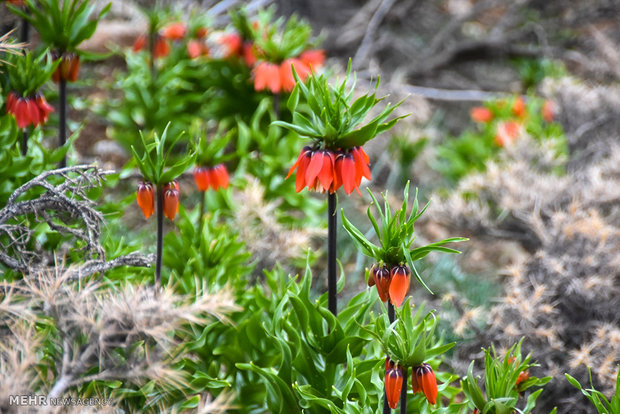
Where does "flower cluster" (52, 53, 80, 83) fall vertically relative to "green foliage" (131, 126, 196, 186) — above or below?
above

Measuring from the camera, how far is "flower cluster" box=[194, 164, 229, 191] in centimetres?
190

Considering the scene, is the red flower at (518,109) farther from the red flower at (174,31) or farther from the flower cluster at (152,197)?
the flower cluster at (152,197)

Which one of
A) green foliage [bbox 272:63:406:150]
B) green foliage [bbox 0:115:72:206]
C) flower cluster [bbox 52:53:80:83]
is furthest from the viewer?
flower cluster [bbox 52:53:80:83]

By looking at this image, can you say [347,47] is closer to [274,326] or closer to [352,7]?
[352,7]

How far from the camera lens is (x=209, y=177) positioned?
192 cm

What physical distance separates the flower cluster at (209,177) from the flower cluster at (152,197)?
453mm

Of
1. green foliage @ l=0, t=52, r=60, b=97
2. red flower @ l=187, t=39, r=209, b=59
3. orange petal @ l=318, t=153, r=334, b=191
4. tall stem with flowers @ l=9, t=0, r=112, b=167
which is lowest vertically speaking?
red flower @ l=187, t=39, r=209, b=59

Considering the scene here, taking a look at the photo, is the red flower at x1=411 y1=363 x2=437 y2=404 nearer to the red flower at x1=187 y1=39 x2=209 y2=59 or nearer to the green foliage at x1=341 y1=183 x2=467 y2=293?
the green foliage at x1=341 y1=183 x2=467 y2=293

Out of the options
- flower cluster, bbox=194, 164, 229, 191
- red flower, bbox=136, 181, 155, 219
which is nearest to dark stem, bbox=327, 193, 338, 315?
red flower, bbox=136, 181, 155, 219

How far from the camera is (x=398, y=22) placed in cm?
574

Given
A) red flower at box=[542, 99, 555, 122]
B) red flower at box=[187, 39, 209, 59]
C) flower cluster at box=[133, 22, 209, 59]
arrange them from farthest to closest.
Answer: red flower at box=[542, 99, 555, 122], red flower at box=[187, 39, 209, 59], flower cluster at box=[133, 22, 209, 59]

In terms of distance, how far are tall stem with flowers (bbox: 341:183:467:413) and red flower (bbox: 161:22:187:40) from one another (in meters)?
2.29

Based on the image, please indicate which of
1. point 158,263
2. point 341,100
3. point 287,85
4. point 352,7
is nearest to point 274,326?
point 158,263

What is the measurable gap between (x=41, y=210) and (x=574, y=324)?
1.85m
